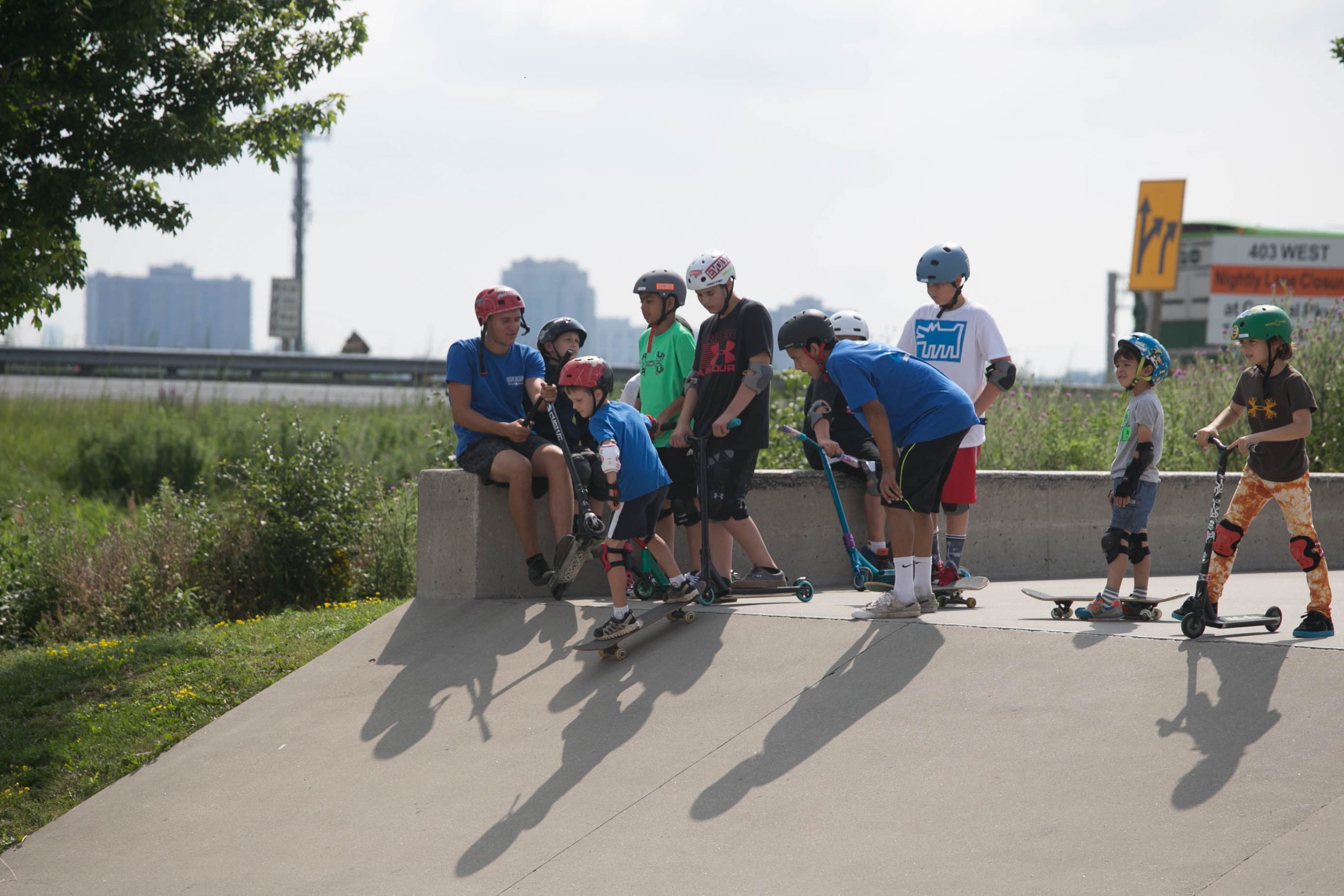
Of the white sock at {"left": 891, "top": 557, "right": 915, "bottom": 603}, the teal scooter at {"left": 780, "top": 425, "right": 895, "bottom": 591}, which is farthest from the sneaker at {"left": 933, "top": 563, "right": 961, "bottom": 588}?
the white sock at {"left": 891, "top": 557, "right": 915, "bottom": 603}

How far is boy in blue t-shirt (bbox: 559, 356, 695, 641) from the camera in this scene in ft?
20.0

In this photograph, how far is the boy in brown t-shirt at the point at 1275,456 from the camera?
5.32 m

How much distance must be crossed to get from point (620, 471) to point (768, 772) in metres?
1.82

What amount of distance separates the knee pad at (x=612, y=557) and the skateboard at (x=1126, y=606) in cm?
206

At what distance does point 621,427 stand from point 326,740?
2.18 m

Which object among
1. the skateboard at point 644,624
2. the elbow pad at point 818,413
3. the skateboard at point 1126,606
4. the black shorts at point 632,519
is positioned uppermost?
the elbow pad at point 818,413

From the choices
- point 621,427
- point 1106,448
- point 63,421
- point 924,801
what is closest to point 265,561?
point 621,427

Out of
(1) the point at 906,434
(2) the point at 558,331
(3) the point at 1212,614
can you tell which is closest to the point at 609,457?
(1) the point at 906,434

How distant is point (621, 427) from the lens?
6148 millimetres

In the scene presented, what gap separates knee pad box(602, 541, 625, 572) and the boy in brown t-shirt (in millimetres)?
2688

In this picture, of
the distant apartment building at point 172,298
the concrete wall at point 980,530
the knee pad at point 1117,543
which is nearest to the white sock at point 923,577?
the knee pad at point 1117,543

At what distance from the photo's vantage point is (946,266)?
22.4 feet

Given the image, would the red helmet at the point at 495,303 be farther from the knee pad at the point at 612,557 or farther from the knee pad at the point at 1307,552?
the knee pad at the point at 1307,552

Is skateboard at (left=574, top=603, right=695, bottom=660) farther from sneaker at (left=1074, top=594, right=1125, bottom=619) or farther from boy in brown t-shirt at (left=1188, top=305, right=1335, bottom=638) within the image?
boy in brown t-shirt at (left=1188, top=305, right=1335, bottom=638)
